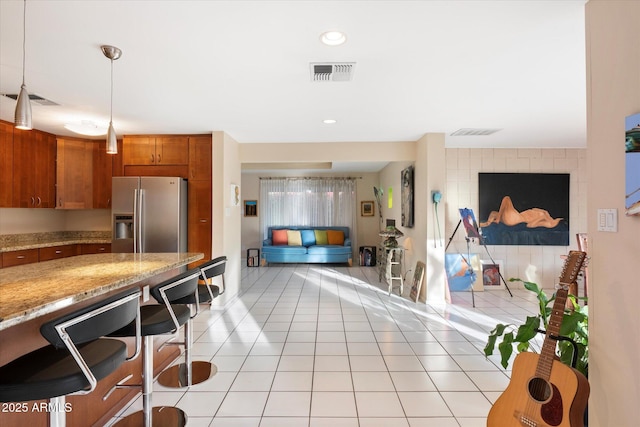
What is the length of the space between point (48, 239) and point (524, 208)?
748 cm

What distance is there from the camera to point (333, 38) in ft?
7.06

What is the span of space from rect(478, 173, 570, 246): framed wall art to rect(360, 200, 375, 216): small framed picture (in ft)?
11.2

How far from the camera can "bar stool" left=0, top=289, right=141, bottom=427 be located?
3.67 feet

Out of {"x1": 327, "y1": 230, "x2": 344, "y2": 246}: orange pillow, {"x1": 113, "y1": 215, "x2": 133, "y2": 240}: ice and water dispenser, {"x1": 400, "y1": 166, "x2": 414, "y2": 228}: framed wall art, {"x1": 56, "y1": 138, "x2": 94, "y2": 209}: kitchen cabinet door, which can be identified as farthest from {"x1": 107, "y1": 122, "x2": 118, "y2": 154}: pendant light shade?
{"x1": 327, "y1": 230, "x2": 344, "y2": 246}: orange pillow

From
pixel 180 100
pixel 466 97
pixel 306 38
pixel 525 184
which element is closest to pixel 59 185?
pixel 180 100

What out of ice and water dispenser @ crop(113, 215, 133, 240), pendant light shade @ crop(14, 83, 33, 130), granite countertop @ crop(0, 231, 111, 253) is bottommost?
granite countertop @ crop(0, 231, 111, 253)

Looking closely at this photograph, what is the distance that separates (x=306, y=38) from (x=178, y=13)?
774mm

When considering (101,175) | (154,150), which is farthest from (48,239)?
(154,150)

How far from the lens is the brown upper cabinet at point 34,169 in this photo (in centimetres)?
414

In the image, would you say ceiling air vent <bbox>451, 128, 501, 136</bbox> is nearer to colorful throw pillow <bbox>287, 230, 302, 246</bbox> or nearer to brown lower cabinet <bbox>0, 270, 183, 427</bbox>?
brown lower cabinet <bbox>0, 270, 183, 427</bbox>

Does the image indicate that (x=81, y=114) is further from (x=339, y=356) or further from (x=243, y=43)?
(x=339, y=356)

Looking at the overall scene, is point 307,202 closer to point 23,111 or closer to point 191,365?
point 191,365

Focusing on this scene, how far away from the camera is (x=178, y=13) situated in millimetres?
1884

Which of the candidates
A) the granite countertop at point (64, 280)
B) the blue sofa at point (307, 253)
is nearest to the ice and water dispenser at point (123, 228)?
the granite countertop at point (64, 280)
